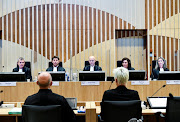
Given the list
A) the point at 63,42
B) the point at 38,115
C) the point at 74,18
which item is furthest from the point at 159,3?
the point at 38,115

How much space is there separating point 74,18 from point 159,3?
2.75 meters

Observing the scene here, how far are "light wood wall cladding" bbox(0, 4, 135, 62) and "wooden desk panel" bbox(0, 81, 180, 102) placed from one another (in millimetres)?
3562

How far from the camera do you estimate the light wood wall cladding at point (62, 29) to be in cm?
683

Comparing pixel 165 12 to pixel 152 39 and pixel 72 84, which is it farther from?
pixel 72 84

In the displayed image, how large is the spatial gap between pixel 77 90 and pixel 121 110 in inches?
50.8

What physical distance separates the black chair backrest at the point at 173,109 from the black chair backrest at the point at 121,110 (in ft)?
1.12

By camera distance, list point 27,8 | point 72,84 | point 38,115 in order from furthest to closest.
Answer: point 27,8
point 72,84
point 38,115

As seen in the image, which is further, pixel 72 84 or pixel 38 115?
pixel 72 84

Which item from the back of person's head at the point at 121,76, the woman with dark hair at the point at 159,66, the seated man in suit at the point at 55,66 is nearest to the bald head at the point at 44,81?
the back of person's head at the point at 121,76

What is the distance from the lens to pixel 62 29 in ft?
22.5

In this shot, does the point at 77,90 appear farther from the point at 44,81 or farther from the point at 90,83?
the point at 44,81

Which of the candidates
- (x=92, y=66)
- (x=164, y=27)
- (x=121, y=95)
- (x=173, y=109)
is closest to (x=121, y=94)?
(x=121, y=95)

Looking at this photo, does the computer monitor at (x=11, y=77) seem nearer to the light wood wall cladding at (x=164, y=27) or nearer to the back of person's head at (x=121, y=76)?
the back of person's head at (x=121, y=76)

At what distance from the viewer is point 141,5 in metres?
6.94
